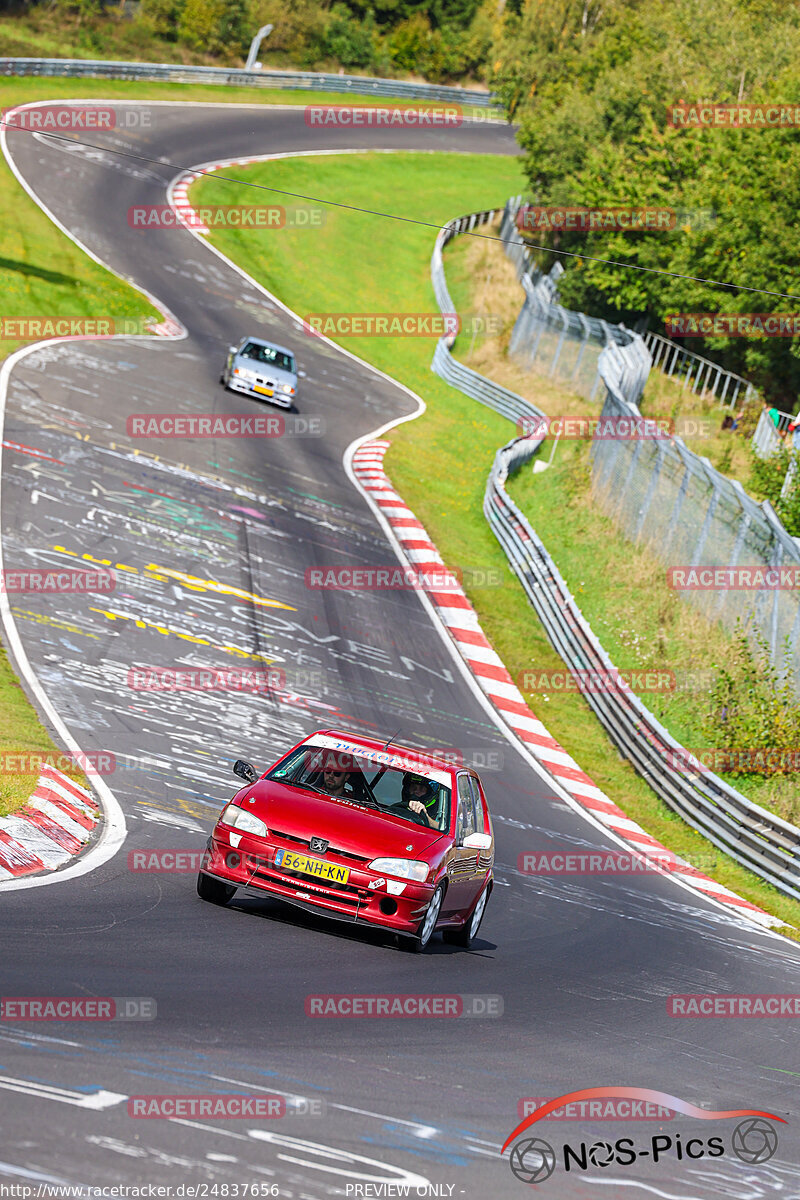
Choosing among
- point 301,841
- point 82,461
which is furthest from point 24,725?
point 82,461

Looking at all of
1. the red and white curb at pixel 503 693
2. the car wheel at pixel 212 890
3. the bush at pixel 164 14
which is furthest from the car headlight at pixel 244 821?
the bush at pixel 164 14

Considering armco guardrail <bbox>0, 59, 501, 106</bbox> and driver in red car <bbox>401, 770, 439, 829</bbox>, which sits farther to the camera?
Answer: armco guardrail <bbox>0, 59, 501, 106</bbox>

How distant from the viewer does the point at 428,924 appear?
9.96 m

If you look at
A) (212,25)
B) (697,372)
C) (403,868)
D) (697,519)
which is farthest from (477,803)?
(212,25)

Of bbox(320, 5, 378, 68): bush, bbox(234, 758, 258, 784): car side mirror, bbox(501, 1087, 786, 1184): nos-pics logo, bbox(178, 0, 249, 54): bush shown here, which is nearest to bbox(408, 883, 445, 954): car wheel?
bbox(234, 758, 258, 784): car side mirror

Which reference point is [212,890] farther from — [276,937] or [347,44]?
[347,44]

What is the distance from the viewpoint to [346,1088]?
6.93 meters

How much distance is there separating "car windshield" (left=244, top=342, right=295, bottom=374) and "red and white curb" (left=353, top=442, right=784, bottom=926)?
3411 millimetres

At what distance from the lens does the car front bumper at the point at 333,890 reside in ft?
31.3

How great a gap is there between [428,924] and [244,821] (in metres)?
1.47

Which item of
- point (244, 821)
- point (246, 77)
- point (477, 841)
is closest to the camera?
point (244, 821)

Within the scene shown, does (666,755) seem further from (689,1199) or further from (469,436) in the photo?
(469,436)

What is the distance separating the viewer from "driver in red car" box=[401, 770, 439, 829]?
1050 centimetres

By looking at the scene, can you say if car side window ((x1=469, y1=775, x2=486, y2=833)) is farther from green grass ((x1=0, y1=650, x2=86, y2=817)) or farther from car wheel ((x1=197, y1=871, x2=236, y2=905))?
green grass ((x1=0, y1=650, x2=86, y2=817))
